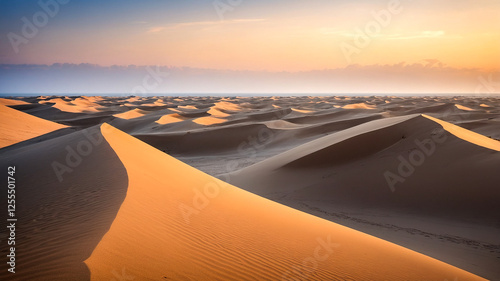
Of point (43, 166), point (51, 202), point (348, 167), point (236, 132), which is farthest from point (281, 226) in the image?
point (236, 132)

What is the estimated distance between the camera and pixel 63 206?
15.5ft

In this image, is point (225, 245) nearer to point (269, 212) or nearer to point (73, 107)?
point (269, 212)

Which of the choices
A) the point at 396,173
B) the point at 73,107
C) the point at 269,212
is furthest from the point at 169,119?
the point at 269,212

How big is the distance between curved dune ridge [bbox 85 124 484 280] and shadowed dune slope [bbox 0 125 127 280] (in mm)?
207

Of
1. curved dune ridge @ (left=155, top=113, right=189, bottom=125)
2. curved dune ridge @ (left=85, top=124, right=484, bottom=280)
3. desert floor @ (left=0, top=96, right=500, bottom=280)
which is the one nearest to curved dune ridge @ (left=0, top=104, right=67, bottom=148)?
desert floor @ (left=0, top=96, right=500, bottom=280)

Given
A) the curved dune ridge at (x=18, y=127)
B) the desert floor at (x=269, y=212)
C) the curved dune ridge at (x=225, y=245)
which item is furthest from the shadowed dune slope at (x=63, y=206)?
the curved dune ridge at (x=18, y=127)

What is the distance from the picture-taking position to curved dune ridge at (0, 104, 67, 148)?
15.3 m

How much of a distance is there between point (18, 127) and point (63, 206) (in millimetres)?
17207

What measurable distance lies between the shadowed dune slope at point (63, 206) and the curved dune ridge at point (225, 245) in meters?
0.21

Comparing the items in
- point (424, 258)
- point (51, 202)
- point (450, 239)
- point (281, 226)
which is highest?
point (51, 202)

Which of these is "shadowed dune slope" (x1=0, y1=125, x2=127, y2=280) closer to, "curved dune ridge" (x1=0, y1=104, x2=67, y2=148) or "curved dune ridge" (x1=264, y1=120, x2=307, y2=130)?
"curved dune ridge" (x1=0, y1=104, x2=67, y2=148)

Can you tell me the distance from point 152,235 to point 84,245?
0.81 meters

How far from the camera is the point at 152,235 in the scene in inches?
152

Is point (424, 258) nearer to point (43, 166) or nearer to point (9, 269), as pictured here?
point (9, 269)
